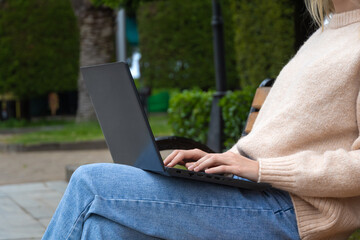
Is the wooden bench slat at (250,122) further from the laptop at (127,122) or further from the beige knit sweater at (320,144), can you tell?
the laptop at (127,122)

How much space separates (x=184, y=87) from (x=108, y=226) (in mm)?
16085

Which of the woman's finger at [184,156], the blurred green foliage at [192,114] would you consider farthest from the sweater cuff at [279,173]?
the blurred green foliage at [192,114]

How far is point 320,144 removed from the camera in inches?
72.3

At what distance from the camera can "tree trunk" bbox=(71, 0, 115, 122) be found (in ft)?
44.7

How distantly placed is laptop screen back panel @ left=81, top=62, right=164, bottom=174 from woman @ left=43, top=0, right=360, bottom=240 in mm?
84

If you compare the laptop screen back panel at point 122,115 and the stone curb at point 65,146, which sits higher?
the laptop screen back panel at point 122,115

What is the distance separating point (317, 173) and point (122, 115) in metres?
0.61

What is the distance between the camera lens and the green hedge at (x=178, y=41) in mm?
17062

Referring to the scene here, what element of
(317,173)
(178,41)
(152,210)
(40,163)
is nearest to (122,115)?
(152,210)

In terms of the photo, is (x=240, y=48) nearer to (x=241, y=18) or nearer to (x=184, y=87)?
(x=241, y=18)

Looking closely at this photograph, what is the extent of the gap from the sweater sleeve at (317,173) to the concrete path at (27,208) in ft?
7.53

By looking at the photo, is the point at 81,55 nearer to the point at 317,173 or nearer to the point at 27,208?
the point at 27,208

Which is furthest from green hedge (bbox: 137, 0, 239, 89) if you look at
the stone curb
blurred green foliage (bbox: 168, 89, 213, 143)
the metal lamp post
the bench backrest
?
the bench backrest

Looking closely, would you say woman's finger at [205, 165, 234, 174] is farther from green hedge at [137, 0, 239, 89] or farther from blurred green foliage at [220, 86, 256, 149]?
green hedge at [137, 0, 239, 89]
